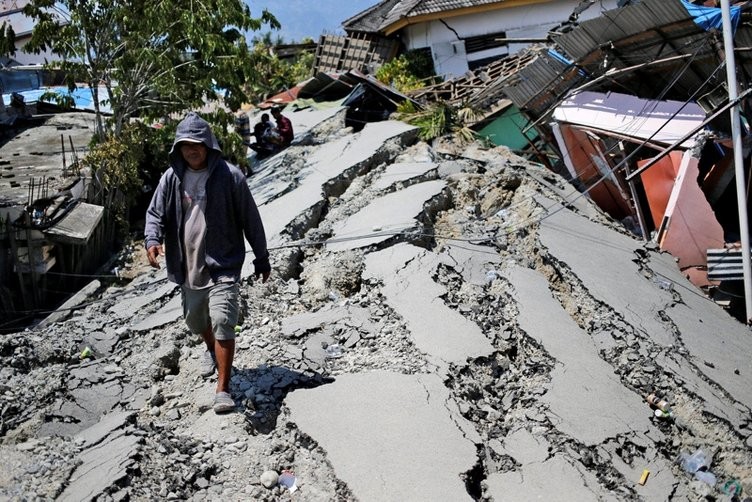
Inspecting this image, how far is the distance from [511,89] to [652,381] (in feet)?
22.4

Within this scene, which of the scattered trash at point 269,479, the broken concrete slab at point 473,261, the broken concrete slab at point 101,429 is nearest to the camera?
the scattered trash at point 269,479

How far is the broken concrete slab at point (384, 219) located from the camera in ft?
22.9

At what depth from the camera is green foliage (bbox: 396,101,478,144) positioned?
11.7 m

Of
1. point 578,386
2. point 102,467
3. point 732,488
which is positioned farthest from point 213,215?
point 732,488

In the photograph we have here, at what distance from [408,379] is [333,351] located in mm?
718

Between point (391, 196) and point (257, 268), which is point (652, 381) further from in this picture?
point (391, 196)

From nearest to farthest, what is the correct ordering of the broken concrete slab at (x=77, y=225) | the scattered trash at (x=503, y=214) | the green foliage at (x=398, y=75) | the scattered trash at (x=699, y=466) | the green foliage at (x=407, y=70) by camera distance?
1. the scattered trash at (x=699, y=466)
2. the scattered trash at (x=503, y=214)
3. the broken concrete slab at (x=77, y=225)
4. the green foliage at (x=398, y=75)
5. the green foliage at (x=407, y=70)

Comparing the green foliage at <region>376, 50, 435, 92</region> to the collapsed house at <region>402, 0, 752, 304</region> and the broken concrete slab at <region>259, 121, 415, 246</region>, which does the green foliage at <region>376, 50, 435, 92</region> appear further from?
the collapsed house at <region>402, 0, 752, 304</region>

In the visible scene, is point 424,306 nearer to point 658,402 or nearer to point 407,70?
point 658,402

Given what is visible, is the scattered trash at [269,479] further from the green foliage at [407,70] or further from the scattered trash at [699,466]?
the green foliage at [407,70]

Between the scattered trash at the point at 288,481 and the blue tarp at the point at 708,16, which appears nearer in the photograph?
the scattered trash at the point at 288,481

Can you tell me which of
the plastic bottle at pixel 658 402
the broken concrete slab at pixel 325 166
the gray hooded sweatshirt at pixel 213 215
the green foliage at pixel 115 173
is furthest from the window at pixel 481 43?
the gray hooded sweatshirt at pixel 213 215

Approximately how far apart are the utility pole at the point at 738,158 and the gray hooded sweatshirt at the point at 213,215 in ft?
17.6

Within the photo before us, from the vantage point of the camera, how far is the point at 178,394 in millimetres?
4652
